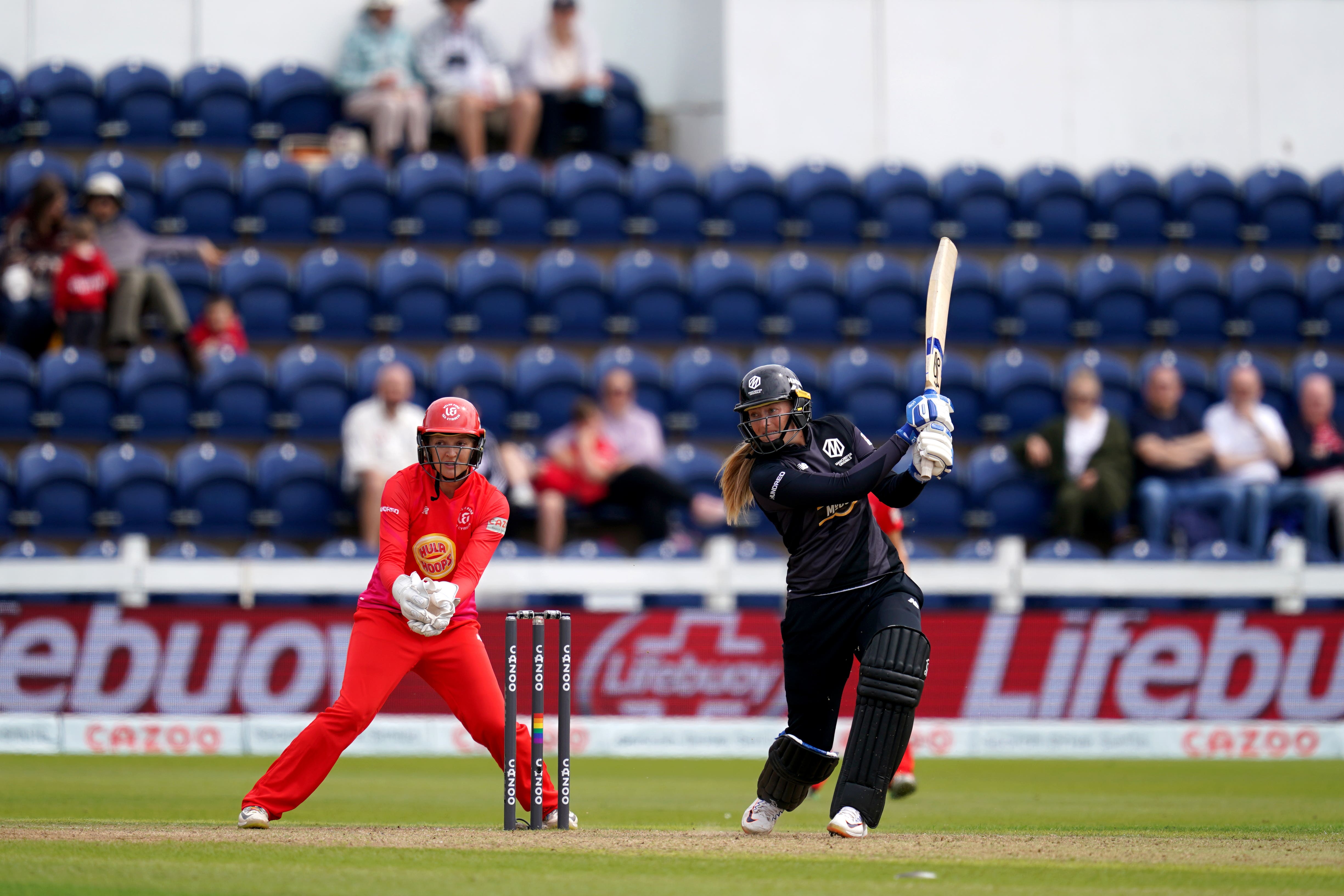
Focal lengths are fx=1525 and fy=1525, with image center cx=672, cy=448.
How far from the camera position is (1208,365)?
16812mm

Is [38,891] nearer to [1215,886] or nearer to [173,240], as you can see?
[1215,886]

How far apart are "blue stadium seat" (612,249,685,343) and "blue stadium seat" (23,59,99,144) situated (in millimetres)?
6320

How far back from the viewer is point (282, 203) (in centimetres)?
1609

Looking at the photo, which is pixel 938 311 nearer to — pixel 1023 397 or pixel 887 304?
pixel 1023 397

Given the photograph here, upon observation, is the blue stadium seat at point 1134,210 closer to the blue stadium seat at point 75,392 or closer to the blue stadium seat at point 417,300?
the blue stadium seat at point 417,300

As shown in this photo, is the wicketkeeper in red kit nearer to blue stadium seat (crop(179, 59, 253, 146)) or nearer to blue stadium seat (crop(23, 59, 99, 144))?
blue stadium seat (crop(179, 59, 253, 146))

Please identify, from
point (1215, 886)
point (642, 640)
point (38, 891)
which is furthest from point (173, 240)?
point (1215, 886)

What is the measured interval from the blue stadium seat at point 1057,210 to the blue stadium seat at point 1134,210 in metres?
0.24

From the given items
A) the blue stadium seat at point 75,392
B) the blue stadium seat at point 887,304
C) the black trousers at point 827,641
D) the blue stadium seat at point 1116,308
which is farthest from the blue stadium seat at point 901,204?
the black trousers at point 827,641

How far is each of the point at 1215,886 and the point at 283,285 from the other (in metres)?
12.0

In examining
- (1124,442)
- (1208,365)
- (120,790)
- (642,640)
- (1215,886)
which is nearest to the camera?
(1215,886)

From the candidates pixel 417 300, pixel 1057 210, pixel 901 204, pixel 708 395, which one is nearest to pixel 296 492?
pixel 417 300

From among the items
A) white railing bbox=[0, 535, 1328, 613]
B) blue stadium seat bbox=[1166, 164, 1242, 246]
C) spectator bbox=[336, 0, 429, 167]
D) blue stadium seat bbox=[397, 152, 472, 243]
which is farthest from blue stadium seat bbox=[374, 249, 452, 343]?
blue stadium seat bbox=[1166, 164, 1242, 246]

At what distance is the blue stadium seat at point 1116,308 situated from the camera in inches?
642
